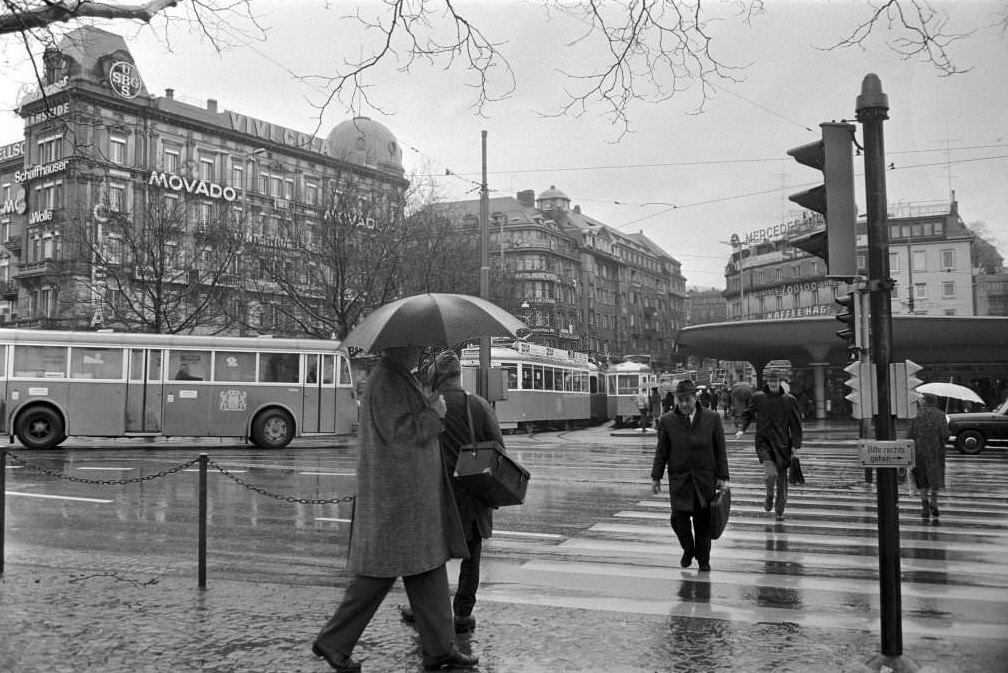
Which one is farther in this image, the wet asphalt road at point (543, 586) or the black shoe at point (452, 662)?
the wet asphalt road at point (543, 586)

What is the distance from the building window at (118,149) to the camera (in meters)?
57.3

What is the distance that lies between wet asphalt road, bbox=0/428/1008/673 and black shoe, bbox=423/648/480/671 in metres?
0.12

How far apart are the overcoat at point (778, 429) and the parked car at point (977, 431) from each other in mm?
14742

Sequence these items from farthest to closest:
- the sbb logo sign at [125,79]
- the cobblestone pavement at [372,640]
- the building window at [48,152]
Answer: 1. the sbb logo sign at [125,79]
2. the building window at [48,152]
3. the cobblestone pavement at [372,640]

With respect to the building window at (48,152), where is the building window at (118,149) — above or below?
above

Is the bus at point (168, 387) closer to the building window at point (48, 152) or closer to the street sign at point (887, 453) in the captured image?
the street sign at point (887, 453)

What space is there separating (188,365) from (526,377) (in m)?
15.0

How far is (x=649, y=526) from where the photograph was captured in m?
10.7

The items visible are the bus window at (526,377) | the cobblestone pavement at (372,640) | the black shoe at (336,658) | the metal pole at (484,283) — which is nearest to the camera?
the black shoe at (336,658)

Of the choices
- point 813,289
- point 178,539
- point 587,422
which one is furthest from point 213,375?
point 813,289

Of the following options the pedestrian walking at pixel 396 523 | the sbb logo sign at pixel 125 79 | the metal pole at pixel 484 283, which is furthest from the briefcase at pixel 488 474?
the sbb logo sign at pixel 125 79

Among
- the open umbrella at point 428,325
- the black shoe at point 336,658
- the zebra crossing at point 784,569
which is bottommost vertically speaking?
the zebra crossing at point 784,569

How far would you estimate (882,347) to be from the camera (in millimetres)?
5270

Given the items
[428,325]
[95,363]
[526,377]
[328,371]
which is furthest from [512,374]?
[428,325]
